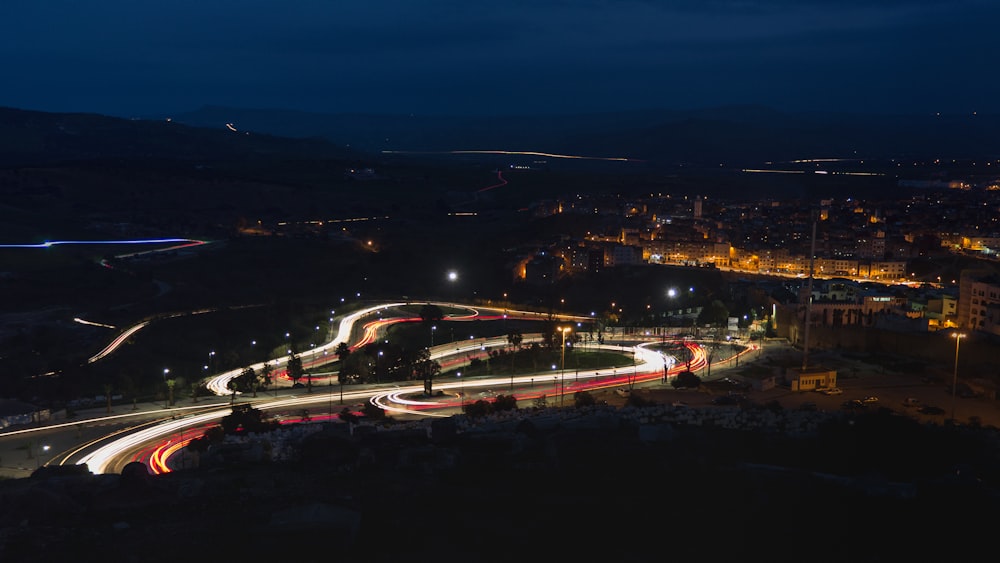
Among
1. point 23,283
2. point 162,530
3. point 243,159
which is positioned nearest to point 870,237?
point 23,283

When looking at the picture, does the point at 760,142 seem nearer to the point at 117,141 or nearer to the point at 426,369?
the point at 117,141

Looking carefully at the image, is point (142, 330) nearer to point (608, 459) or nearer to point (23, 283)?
point (23, 283)

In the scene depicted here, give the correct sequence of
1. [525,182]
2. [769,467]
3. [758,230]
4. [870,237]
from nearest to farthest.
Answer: [769,467], [870,237], [758,230], [525,182]

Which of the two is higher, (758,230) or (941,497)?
(758,230)

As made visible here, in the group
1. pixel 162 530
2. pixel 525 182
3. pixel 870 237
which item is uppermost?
pixel 525 182

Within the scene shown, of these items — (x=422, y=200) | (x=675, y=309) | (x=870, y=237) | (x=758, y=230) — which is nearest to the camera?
(x=675, y=309)

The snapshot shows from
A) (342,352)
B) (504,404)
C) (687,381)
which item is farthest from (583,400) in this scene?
(342,352)

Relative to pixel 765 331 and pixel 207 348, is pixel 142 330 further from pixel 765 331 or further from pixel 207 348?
pixel 765 331

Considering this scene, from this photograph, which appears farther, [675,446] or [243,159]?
[243,159]

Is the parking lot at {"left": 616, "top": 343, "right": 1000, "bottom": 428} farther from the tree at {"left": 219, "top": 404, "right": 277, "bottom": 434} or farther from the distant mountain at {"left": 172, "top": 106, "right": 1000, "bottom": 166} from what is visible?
the distant mountain at {"left": 172, "top": 106, "right": 1000, "bottom": 166}

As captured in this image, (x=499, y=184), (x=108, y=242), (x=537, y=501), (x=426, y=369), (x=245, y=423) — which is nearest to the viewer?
(x=537, y=501)

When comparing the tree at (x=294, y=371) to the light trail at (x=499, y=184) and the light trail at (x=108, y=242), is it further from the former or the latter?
the light trail at (x=499, y=184)
